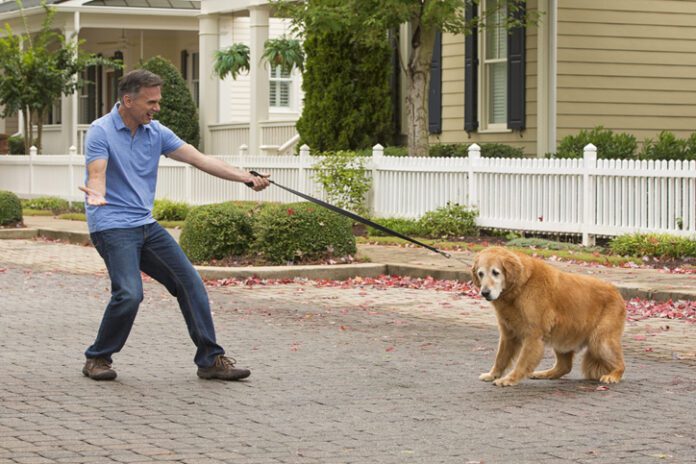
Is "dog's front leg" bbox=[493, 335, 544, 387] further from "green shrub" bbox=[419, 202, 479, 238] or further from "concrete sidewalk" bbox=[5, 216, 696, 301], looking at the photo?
"green shrub" bbox=[419, 202, 479, 238]

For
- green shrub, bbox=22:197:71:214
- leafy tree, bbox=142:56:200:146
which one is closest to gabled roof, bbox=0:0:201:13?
leafy tree, bbox=142:56:200:146

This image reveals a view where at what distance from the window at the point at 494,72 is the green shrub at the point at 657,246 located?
5.71m

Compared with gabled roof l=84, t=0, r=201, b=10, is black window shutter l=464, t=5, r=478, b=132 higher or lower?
lower

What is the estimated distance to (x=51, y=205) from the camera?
29.7 metres

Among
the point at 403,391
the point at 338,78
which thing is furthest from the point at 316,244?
the point at 338,78

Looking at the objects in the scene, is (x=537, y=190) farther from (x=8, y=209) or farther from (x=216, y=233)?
(x=8, y=209)

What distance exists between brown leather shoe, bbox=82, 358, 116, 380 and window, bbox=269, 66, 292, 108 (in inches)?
1128

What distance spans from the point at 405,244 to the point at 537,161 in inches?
84.6

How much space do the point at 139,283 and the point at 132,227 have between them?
13.9 inches

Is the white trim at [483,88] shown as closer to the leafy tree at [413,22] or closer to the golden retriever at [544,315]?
the leafy tree at [413,22]

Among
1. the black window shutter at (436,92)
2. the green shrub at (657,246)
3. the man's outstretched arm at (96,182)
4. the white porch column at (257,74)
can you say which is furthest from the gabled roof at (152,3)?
the man's outstretched arm at (96,182)

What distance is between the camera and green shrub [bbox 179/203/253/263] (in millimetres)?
15891

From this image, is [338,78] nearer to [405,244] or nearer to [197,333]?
[405,244]

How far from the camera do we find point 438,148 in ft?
74.5
